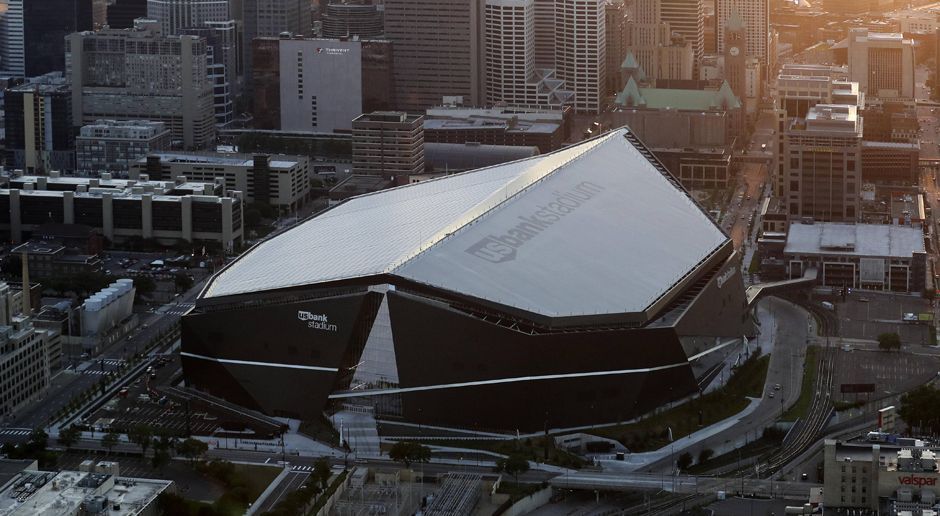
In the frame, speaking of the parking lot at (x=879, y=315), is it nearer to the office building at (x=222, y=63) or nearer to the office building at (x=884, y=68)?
the office building at (x=884, y=68)

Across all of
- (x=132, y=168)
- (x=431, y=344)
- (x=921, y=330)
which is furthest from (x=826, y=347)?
(x=132, y=168)

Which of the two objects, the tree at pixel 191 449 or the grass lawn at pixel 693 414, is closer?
the tree at pixel 191 449

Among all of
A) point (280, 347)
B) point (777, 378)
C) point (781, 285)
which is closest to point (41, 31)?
point (781, 285)

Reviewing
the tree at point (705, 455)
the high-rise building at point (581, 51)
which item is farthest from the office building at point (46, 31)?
the tree at point (705, 455)

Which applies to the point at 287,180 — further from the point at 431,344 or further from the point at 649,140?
the point at 431,344

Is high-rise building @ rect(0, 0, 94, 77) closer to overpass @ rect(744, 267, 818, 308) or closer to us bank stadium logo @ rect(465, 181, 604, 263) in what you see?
us bank stadium logo @ rect(465, 181, 604, 263)

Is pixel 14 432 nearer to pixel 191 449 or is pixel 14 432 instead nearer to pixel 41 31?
pixel 191 449
